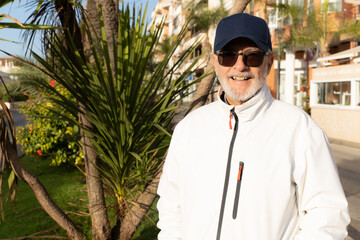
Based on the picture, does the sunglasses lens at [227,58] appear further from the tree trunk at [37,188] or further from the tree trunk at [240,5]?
the tree trunk at [37,188]

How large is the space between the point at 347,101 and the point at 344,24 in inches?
357

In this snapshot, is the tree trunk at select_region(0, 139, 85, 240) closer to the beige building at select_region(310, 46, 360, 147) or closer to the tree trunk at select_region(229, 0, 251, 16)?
the tree trunk at select_region(229, 0, 251, 16)

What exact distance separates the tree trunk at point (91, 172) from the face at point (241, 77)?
1.70 metres

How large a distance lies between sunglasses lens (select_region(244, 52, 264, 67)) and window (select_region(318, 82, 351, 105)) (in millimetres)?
11434

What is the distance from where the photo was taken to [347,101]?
12.0 m

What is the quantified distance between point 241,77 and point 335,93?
1212cm

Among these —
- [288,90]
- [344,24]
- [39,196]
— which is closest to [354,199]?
[39,196]

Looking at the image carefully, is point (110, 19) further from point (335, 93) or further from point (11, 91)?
point (335, 93)

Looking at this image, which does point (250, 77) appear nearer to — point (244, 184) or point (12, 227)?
point (244, 184)

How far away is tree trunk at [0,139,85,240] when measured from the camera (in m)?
2.74

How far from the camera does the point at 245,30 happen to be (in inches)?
60.2

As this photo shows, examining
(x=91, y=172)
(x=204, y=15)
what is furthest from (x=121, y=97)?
(x=204, y=15)

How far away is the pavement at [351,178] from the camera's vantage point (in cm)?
444

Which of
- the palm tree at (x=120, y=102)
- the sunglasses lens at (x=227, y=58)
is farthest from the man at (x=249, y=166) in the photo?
the palm tree at (x=120, y=102)
